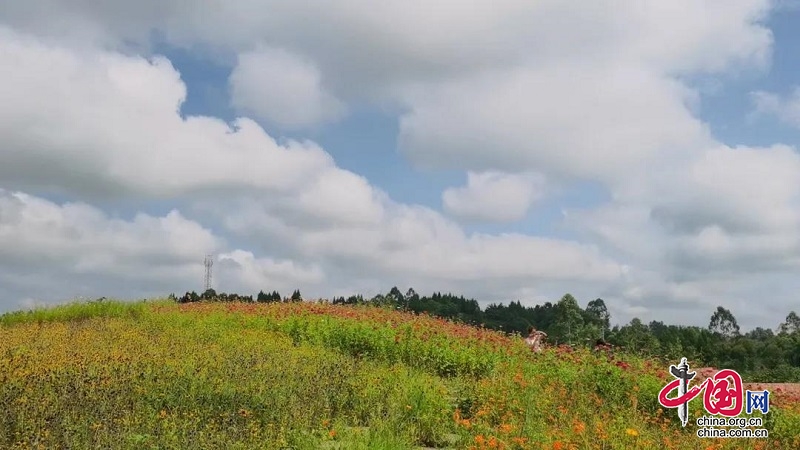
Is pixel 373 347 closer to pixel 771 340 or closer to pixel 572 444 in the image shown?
pixel 572 444

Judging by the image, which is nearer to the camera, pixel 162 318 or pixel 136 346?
pixel 136 346

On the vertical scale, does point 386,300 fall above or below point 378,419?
above

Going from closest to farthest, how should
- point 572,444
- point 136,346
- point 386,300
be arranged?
point 572,444 < point 136,346 < point 386,300

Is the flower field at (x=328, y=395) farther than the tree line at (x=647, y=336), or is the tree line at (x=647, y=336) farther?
the tree line at (x=647, y=336)

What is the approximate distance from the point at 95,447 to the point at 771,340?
26721 millimetres

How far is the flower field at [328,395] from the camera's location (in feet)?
21.1

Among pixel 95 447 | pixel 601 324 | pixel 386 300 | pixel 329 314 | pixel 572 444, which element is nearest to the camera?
pixel 95 447

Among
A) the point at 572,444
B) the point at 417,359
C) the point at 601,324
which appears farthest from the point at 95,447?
the point at 601,324

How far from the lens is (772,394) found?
1044cm

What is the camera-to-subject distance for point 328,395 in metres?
7.91

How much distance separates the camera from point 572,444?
689 cm

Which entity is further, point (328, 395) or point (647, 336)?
point (647, 336)

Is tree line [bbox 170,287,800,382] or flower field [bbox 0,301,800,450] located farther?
tree line [bbox 170,287,800,382]

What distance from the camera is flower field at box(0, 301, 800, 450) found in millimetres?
6430
